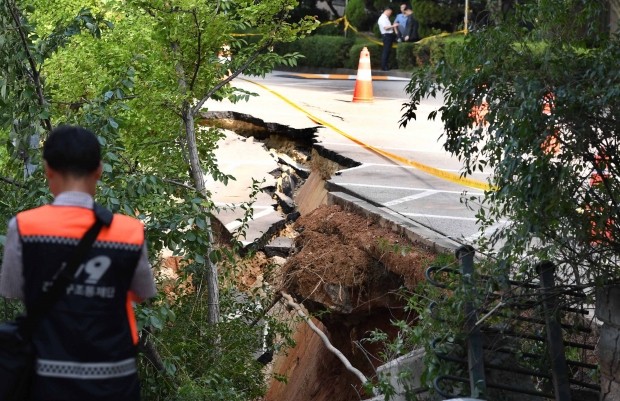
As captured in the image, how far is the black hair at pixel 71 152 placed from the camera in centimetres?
348

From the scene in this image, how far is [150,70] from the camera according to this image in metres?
10.2

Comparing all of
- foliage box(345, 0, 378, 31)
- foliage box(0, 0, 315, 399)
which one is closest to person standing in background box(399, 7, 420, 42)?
foliage box(345, 0, 378, 31)

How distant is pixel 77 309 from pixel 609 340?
3043mm

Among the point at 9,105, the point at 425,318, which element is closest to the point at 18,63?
the point at 9,105

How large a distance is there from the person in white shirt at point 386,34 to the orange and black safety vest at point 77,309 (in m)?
28.7

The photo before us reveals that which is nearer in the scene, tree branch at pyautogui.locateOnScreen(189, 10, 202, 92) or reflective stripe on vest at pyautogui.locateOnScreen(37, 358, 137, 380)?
reflective stripe on vest at pyautogui.locateOnScreen(37, 358, 137, 380)

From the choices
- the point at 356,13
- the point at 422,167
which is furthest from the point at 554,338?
the point at 356,13

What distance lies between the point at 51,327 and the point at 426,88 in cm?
324

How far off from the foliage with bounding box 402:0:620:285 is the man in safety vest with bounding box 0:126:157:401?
2.35m

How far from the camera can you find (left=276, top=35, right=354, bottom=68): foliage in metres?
35.7

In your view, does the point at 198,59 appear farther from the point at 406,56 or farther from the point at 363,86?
the point at 406,56

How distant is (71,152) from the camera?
3.48m

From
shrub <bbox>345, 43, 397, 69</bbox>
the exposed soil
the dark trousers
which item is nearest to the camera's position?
the exposed soil

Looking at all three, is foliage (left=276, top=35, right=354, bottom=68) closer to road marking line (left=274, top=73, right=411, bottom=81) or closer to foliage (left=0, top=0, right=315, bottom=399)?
road marking line (left=274, top=73, right=411, bottom=81)
